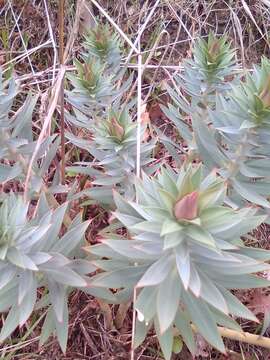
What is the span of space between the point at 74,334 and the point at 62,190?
0.62 m

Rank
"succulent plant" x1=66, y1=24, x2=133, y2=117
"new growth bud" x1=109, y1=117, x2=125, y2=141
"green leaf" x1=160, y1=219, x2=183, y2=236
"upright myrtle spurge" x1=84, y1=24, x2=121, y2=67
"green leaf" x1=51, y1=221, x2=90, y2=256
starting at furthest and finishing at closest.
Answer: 1. "upright myrtle spurge" x1=84, y1=24, x2=121, y2=67
2. "succulent plant" x1=66, y1=24, x2=133, y2=117
3. "new growth bud" x1=109, y1=117, x2=125, y2=141
4. "green leaf" x1=51, y1=221, x2=90, y2=256
5. "green leaf" x1=160, y1=219, x2=183, y2=236

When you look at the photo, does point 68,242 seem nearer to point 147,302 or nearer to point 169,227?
point 147,302

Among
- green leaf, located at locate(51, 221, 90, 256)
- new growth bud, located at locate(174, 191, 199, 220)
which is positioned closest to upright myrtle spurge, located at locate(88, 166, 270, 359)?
new growth bud, located at locate(174, 191, 199, 220)

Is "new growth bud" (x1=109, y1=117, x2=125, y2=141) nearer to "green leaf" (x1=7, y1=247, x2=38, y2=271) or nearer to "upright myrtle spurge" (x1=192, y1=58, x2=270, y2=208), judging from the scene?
"upright myrtle spurge" (x1=192, y1=58, x2=270, y2=208)

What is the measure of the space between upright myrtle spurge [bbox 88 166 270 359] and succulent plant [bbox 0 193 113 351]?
0.12m

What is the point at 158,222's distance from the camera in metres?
1.28

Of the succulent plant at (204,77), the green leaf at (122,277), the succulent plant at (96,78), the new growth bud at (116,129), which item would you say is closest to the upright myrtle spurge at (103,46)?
the succulent plant at (96,78)

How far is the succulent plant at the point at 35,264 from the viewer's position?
137 cm

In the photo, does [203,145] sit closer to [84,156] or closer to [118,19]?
[84,156]

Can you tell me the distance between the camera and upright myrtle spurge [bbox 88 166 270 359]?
49.2 inches

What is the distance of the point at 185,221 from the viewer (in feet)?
4.11

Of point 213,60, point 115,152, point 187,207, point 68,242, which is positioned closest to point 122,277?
point 68,242

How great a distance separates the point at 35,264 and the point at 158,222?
0.37 m

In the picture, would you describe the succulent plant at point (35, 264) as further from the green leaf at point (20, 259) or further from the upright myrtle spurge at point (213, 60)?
the upright myrtle spurge at point (213, 60)
